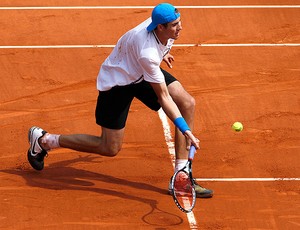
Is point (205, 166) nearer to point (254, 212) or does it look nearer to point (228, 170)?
point (228, 170)

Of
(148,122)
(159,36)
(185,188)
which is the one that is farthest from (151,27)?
(148,122)

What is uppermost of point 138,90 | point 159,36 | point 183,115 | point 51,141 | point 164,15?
point 164,15

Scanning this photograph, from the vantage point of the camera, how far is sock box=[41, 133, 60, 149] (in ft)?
33.5

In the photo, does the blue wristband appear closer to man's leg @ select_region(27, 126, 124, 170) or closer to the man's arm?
the man's arm

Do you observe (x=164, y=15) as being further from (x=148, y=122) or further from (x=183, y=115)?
(x=148, y=122)

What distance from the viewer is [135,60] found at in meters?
9.45

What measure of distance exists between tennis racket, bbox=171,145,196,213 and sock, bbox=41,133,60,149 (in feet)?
5.57

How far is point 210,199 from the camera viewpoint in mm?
9805

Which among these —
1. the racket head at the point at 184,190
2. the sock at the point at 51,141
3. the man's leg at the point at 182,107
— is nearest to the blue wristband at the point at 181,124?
the racket head at the point at 184,190

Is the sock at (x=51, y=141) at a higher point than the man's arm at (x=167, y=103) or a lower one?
lower

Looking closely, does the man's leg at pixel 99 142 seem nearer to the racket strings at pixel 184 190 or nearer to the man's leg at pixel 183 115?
the man's leg at pixel 183 115

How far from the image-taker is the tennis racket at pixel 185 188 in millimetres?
8969

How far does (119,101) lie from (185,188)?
4.05ft

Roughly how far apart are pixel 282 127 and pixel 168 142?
57.7 inches
